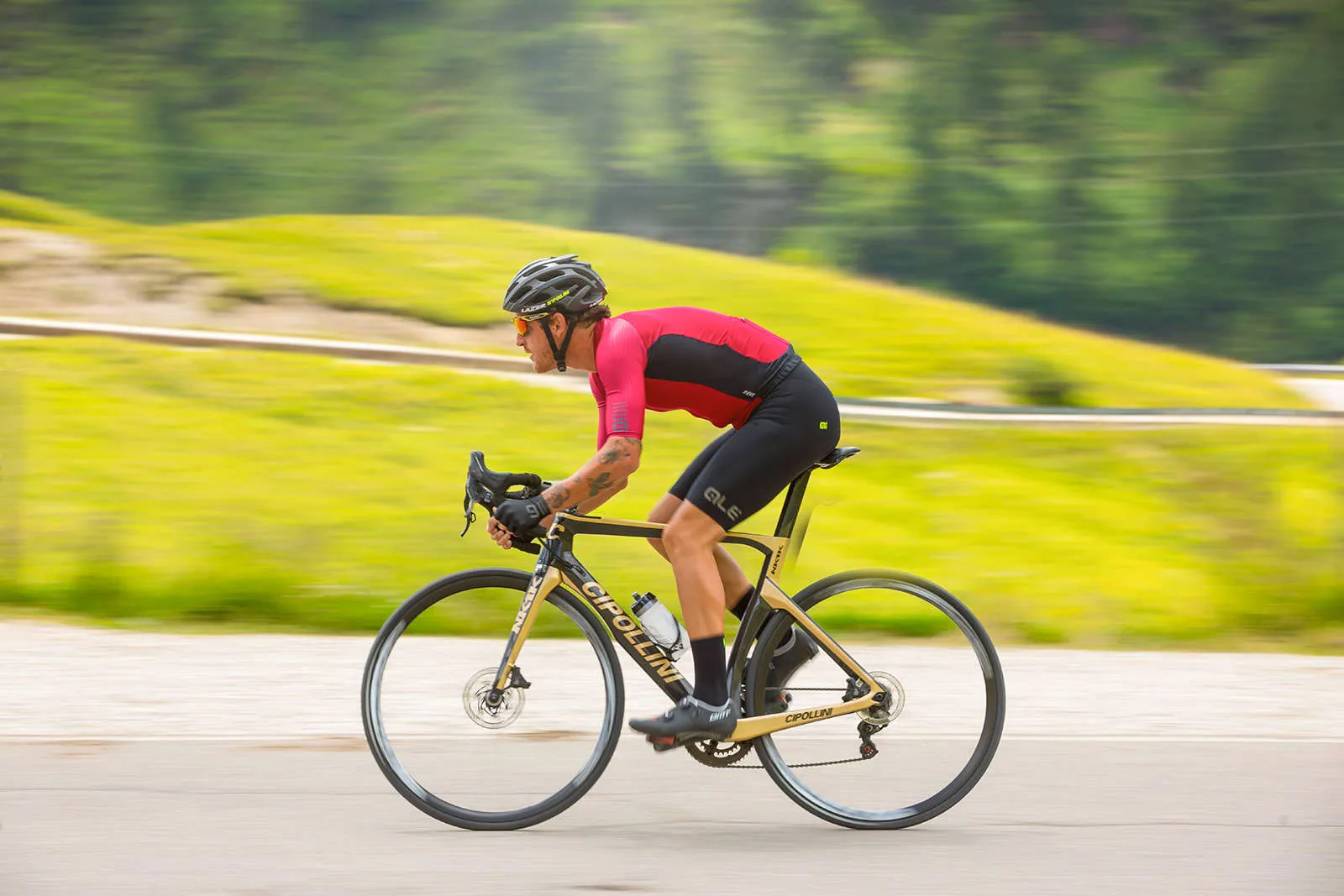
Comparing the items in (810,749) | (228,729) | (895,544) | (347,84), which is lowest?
(895,544)

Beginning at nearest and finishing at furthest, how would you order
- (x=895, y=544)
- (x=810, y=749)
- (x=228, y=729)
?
1. (x=810, y=749)
2. (x=228, y=729)
3. (x=895, y=544)

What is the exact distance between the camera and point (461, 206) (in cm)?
1375

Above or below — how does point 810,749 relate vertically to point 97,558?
above

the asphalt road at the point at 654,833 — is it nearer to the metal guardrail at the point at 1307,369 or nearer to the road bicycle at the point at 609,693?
the road bicycle at the point at 609,693

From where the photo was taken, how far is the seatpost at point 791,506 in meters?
4.50

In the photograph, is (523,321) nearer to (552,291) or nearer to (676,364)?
(552,291)

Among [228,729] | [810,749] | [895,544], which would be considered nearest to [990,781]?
[810,749]

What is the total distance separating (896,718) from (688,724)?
2.34ft

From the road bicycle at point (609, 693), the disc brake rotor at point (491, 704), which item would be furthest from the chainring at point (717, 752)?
the disc brake rotor at point (491, 704)

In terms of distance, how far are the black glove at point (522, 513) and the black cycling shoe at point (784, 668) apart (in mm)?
905

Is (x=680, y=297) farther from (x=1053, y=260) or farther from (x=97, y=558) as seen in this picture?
(x=97, y=558)

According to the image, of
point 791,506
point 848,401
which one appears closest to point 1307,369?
point 848,401

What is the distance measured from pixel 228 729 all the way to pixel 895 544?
5125 mm

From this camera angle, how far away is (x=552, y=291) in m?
4.23
